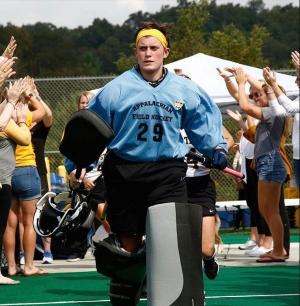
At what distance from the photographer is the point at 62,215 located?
246 inches

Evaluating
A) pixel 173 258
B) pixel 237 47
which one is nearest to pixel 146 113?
pixel 173 258

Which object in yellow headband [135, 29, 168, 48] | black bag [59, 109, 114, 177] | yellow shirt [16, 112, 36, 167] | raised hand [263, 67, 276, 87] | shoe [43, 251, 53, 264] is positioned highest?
Answer: yellow headband [135, 29, 168, 48]

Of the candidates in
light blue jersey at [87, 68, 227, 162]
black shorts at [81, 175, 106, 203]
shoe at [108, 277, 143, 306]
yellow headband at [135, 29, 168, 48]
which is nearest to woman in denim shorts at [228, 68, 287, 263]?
black shorts at [81, 175, 106, 203]

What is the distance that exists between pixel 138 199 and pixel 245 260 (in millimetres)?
5908

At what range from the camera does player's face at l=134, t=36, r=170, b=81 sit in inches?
259

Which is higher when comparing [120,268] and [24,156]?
[24,156]

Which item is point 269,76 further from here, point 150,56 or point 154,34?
point 150,56

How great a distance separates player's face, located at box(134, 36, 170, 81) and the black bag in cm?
81

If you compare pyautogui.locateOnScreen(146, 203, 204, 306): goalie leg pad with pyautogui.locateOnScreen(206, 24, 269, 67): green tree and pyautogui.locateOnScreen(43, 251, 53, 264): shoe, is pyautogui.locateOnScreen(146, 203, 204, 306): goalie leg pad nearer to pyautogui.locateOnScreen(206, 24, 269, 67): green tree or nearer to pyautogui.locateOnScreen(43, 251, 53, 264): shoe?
pyautogui.locateOnScreen(43, 251, 53, 264): shoe

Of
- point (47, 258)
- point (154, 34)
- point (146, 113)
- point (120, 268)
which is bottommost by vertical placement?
point (47, 258)

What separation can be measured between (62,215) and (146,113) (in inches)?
34.7

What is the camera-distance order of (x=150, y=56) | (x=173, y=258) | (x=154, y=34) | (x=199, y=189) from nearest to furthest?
(x=173, y=258)
(x=150, y=56)
(x=154, y=34)
(x=199, y=189)

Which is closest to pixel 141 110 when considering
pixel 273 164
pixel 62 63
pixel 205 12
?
pixel 273 164

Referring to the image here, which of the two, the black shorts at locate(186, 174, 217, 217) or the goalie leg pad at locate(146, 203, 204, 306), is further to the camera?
the black shorts at locate(186, 174, 217, 217)
